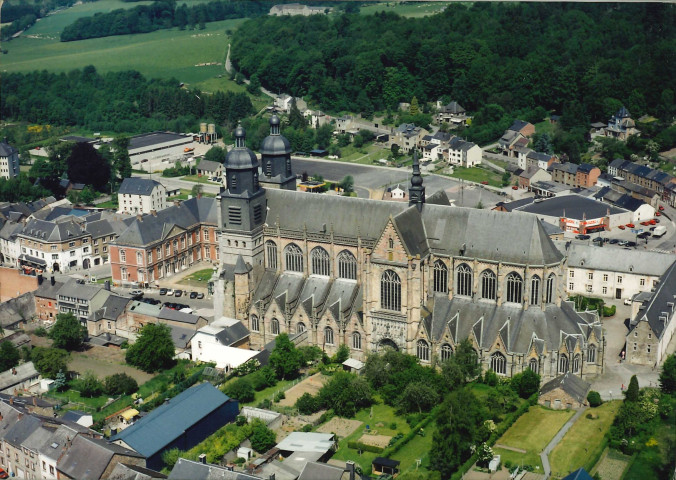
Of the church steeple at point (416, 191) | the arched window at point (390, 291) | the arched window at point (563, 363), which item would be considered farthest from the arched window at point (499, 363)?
the church steeple at point (416, 191)

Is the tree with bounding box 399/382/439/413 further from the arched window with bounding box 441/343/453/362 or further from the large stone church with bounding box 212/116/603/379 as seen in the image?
the large stone church with bounding box 212/116/603/379

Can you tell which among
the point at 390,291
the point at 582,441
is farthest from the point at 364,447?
the point at 390,291

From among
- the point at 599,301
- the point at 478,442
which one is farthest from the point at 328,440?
the point at 599,301

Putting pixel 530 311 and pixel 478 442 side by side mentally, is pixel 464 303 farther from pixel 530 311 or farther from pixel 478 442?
pixel 478 442

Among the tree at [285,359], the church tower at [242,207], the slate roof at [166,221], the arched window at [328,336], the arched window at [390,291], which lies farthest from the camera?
the slate roof at [166,221]

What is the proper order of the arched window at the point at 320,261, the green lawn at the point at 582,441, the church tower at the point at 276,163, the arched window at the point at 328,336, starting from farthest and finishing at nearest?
1. the church tower at the point at 276,163
2. the arched window at the point at 320,261
3. the arched window at the point at 328,336
4. the green lawn at the point at 582,441

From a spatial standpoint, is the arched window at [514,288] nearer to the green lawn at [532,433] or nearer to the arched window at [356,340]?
the green lawn at [532,433]
